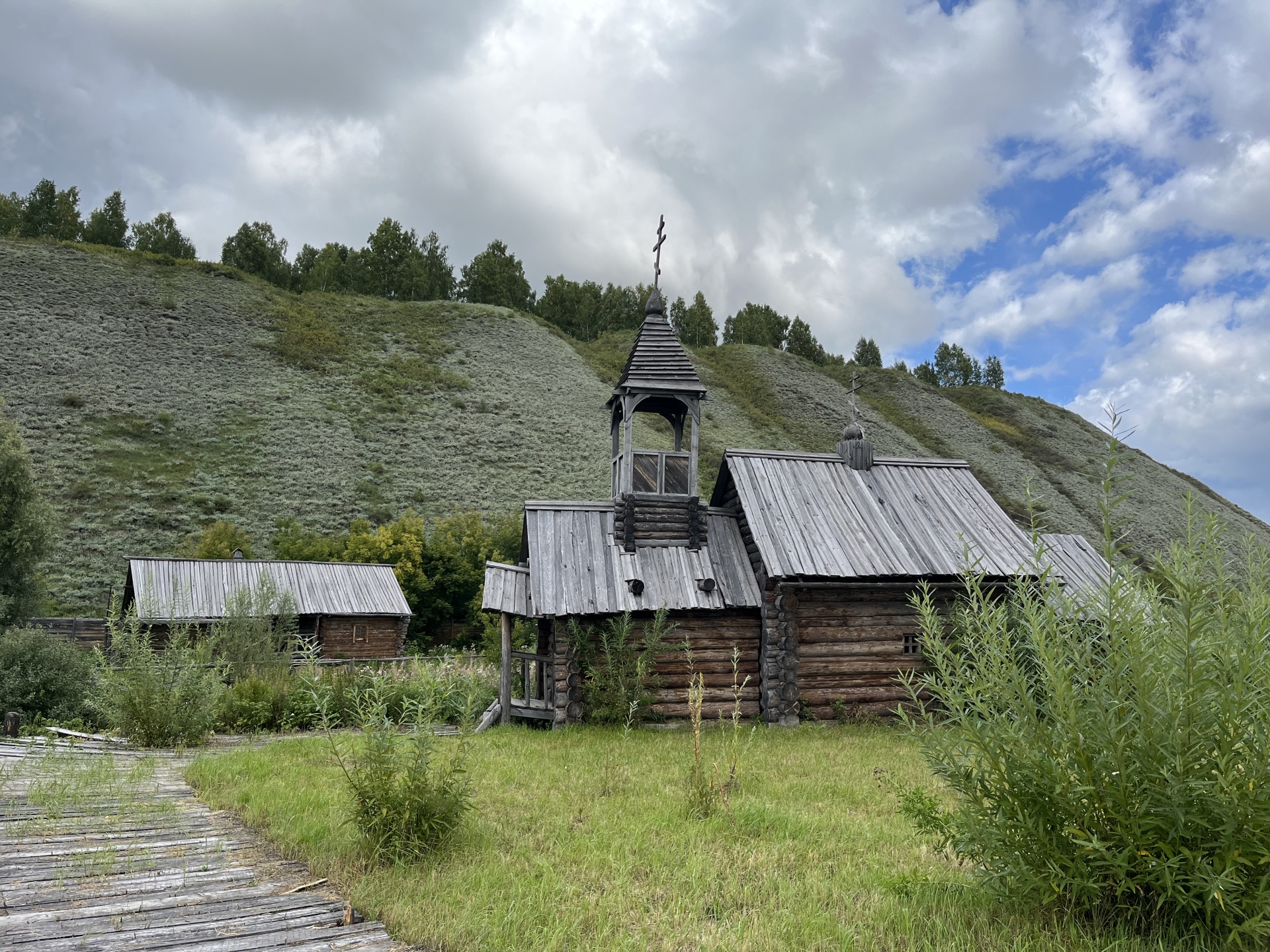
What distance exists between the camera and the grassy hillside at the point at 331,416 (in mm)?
39844

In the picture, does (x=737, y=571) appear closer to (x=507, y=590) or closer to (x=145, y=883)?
(x=507, y=590)

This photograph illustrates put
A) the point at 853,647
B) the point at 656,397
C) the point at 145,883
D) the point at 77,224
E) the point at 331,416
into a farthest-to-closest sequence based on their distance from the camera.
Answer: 1. the point at 77,224
2. the point at 331,416
3. the point at 656,397
4. the point at 853,647
5. the point at 145,883

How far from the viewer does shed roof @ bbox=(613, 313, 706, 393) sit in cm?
1597

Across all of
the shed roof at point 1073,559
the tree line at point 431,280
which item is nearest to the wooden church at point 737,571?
the shed roof at point 1073,559

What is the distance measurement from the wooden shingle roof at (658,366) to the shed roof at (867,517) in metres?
1.95

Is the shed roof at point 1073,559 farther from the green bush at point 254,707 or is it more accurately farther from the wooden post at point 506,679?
the green bush at point 254,707

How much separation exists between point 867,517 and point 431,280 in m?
76.8

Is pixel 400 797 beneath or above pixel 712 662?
above

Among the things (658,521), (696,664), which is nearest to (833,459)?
(658,521)

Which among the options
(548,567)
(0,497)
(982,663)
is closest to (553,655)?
(548,567)

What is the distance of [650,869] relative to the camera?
533cm

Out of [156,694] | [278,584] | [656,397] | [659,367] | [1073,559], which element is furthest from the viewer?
[278,584]

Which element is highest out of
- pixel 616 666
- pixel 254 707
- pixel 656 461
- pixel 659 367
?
pixel 659 367

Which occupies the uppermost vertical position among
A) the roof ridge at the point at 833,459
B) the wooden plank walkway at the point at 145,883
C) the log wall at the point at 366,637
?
the roof ridge at the point at 833,459
